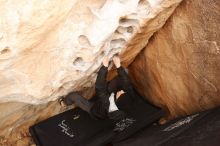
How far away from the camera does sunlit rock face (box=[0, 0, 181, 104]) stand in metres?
2.11

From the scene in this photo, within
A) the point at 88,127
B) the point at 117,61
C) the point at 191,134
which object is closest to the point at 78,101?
the point at 88,127

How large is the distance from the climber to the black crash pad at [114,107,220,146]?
19.2 inches

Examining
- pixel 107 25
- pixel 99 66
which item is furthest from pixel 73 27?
pixel 99 66

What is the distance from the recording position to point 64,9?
2184 mm

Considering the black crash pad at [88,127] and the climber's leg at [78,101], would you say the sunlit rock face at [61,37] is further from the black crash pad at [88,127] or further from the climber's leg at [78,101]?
the black crash pad at [88,127]

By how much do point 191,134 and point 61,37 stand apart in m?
1.07

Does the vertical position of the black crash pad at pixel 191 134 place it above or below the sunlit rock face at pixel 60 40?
below

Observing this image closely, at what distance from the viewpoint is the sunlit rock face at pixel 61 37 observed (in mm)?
2109

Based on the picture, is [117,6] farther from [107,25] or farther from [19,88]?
[19,88]

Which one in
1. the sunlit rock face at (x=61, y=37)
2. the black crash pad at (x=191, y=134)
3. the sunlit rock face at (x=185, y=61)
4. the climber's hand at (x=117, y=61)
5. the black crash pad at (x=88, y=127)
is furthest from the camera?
the climber's hand at (x=117, y=61)

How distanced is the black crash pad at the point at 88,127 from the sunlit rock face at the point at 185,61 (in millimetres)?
203

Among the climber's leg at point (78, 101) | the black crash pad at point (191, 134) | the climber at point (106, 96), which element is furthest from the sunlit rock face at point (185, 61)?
the climber's leg at point (78, 101)

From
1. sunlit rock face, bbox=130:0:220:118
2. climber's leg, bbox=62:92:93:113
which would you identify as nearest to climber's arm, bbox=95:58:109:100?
climber's leg, bbox=62:92:93:113

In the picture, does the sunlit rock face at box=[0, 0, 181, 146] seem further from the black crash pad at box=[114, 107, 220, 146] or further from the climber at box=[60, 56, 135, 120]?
the black crash pad at box=[114, 107, 220, 146]
